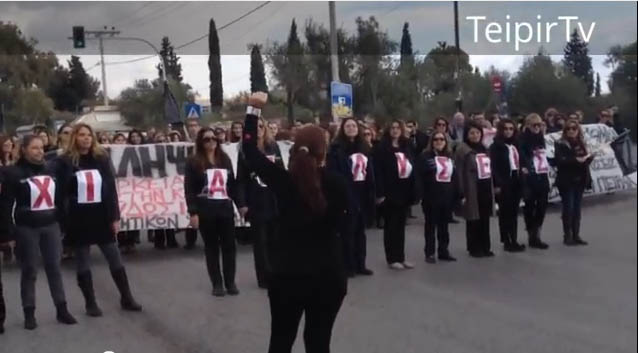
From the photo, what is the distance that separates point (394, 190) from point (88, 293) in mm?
1667

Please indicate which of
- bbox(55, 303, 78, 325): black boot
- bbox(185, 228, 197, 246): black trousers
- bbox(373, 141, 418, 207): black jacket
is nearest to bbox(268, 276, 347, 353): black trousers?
bbox(373, 141, 418, 207): black jacket

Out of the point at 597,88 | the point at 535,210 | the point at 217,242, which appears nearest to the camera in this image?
the point at 597,88

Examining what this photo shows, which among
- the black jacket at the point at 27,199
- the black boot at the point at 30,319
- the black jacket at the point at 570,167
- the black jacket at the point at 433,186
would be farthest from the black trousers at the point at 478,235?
the black boot at the point at 30,319

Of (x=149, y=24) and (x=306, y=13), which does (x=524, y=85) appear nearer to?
(x=306, y=13)

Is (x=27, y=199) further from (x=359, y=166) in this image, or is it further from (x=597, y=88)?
(x=597, y=88)

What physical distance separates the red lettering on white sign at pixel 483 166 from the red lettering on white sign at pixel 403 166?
322 millimetres

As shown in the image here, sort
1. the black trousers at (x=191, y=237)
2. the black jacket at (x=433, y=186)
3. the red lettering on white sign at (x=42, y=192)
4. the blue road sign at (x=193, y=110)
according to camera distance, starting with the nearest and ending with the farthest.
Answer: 1. the blue road sign at (x=193, y=110)
2. the black jacket at (x=433, y=186)
3. the red lettering on white sign at (x=42, y=192)
4. the black trousers at (x=191, y=237)

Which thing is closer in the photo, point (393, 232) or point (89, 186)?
point (393, 232)

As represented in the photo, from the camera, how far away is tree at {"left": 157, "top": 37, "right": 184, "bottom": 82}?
13.9 feet

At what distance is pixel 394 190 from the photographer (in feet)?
17.7

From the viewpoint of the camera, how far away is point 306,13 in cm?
420

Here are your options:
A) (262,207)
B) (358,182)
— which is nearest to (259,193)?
(262,207)

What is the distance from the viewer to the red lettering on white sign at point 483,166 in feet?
16.2

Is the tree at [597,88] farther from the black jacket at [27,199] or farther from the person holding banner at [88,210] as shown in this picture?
the black jacket at [27,199]
